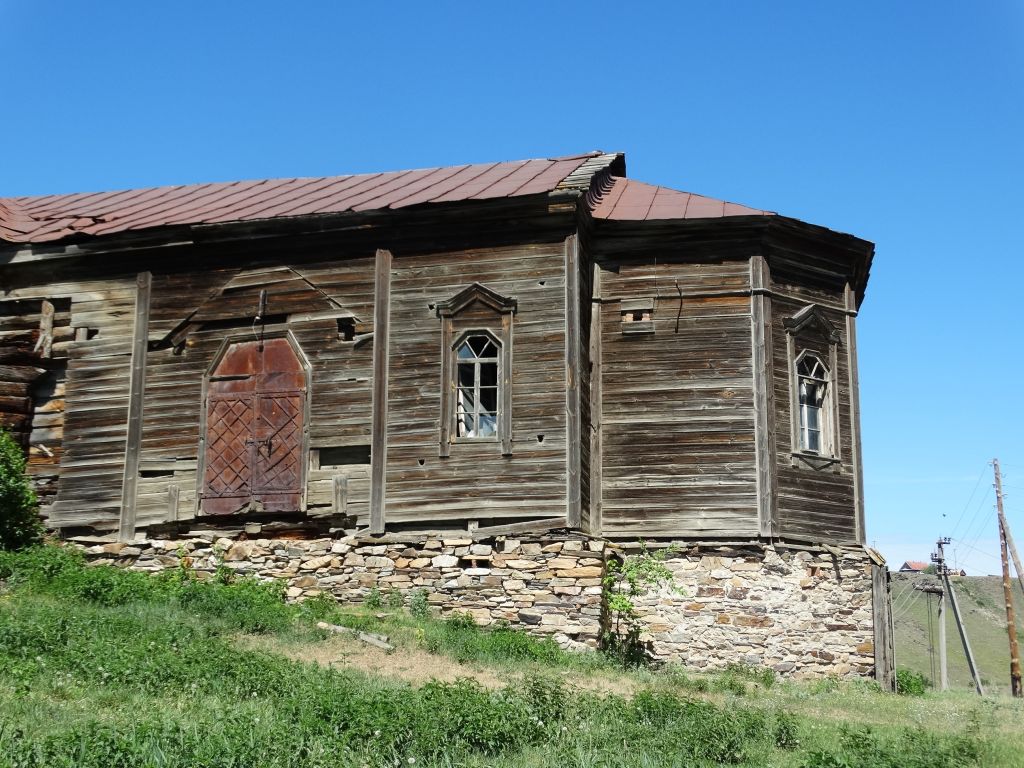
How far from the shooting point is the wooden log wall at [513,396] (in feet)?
54.9

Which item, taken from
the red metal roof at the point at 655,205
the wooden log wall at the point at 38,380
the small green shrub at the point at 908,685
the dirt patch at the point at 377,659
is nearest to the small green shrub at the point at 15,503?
the wooden log wall at the point at 38,380

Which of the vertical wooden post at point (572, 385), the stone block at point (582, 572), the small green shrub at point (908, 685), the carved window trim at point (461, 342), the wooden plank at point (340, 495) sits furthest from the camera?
the small green shrub at point (908, 685)

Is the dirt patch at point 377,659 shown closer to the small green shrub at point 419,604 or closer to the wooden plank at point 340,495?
the small green shrub at point 419,604

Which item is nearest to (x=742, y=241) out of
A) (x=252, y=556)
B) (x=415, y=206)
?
(x=415, y=206)

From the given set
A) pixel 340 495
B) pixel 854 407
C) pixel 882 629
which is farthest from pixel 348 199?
pixel 882 629

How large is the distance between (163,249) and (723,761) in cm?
1266

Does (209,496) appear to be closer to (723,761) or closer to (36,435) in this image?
(36,435)

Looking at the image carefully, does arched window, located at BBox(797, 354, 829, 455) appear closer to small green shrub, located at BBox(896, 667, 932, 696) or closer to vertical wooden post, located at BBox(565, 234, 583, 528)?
vertical wooden post, located at BBox(565, 234, 583, 528)

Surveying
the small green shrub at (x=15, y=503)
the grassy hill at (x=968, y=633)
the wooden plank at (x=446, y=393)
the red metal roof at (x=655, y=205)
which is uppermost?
the red metal roof at (x=655, y=205)

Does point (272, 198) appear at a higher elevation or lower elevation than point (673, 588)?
higher

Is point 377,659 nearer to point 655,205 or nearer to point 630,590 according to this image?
point 630,590

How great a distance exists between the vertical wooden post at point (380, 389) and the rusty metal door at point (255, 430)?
1.20 metres

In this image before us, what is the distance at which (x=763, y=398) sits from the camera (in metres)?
17.4

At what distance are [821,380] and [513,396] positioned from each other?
505 cm
